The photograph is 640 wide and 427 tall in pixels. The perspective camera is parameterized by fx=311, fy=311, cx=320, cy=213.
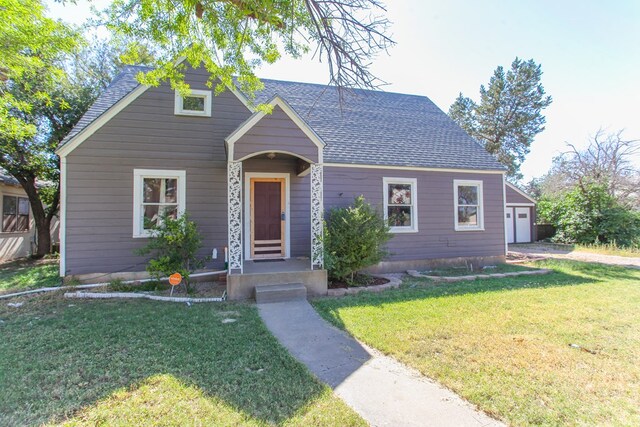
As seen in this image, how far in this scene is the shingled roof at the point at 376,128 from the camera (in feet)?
30.6

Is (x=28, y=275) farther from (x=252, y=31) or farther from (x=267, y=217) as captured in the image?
(x=252, y=31)

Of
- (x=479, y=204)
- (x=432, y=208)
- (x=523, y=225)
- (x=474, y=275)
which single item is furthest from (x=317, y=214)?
(x=523, y=225)

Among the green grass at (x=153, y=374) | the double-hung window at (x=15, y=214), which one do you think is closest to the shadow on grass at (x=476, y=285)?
the green grass at (x=153, y=374)

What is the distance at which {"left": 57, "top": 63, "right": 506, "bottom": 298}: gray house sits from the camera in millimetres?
6609

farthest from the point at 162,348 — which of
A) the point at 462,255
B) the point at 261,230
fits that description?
the point at 462,255

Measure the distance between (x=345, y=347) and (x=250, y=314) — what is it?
194 centimetres

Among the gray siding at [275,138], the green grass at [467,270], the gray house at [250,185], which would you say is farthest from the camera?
the green grass at [467,270]

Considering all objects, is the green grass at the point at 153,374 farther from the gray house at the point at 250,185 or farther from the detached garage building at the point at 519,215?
the detached garage building at the point at 519,215

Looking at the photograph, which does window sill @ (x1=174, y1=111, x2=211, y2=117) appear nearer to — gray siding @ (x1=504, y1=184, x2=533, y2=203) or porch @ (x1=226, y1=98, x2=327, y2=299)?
porch @ (x1=226, y1=98, x2=327, y2=299)

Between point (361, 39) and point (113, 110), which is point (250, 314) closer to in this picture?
point (361, 39)

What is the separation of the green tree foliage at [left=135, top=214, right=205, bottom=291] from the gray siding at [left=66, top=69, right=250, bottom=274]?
0.92 m

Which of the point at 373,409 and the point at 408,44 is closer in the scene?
the point at 373,409

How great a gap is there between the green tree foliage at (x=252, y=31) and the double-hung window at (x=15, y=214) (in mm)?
10157

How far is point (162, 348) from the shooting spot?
13.0 feet
